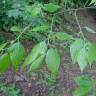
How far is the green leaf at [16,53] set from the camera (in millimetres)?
699

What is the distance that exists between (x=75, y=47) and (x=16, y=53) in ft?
0.45

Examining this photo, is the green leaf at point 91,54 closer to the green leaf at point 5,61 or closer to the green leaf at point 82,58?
the green leaf at point 82,58

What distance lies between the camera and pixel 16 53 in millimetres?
702

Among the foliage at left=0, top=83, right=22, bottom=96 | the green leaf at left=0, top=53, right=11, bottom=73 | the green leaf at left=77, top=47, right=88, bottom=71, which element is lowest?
the foliage at left=0, top=83, right=22, bottom=96

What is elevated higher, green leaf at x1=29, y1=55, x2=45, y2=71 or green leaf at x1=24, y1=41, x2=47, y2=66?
green leaf at x1=24, y1=41, x2=47, y2=66

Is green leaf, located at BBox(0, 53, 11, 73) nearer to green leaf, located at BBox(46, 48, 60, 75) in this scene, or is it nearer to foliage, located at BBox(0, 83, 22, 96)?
green leaf, located at BBox(46, 48, 60, 75)

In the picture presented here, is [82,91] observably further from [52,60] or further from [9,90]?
[9,90]

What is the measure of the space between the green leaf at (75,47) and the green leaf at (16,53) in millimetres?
122

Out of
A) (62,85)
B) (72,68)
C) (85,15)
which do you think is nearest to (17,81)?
(62,85)

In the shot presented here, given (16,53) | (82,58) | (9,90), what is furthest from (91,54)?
(9,90)

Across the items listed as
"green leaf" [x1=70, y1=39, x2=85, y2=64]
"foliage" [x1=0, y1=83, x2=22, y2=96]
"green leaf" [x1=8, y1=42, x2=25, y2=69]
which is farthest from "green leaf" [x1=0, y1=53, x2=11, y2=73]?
"foliage" [x1=0, y1=83, x2=22, y2=96]

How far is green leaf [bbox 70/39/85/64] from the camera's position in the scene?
66cm

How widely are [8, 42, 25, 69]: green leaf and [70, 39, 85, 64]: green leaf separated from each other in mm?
122

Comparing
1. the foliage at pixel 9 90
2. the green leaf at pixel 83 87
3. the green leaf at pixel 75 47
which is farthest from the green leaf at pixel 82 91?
the foliage at pixel 9 90
